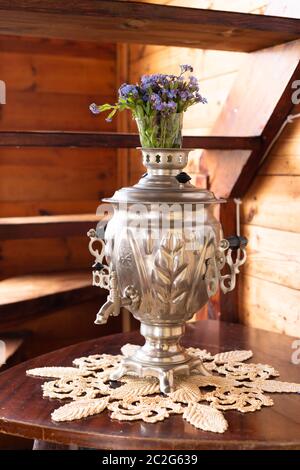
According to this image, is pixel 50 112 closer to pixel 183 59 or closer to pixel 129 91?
pixel 183 59

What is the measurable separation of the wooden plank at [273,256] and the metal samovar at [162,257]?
45 centimetres

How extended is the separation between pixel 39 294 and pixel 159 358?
0.94 metres

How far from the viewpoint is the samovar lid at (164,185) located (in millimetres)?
1321

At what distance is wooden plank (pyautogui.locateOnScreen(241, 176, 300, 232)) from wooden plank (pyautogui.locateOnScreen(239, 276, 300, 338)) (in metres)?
0.17

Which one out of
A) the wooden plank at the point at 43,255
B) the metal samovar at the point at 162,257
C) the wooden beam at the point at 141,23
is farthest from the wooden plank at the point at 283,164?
the wooden plank at the point at 43,255

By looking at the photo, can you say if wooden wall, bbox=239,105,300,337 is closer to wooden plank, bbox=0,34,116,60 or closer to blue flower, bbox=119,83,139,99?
blue flower, bbox=119,83,139,99

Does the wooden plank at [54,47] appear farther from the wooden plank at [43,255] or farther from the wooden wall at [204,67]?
the wooden plank at [43,255]

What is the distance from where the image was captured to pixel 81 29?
5.17 ft

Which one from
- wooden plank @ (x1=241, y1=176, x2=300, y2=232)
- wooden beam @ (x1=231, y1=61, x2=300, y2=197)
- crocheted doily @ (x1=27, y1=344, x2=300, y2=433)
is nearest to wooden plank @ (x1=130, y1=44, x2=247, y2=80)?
wooden beam @ (x1=231, y1=61, x2=300, y2=197)

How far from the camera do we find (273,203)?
73.0 inches

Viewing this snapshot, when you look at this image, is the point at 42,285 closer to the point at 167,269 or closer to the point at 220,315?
the point at 220,315

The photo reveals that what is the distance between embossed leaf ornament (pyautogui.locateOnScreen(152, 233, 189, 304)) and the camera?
130 centimetres

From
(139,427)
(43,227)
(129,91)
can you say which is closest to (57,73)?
(43,227)

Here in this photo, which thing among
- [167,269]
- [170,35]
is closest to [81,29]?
[170,35]
